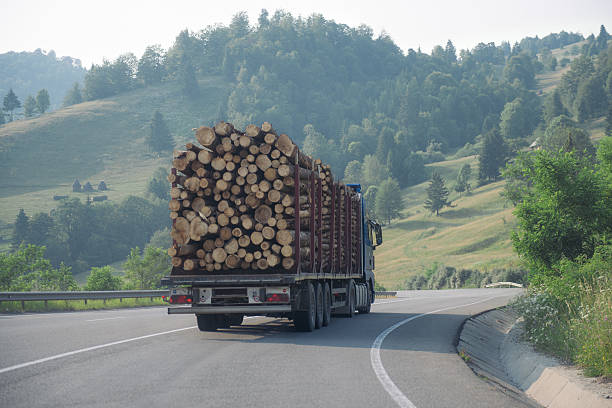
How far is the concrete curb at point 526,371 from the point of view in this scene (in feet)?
25.2

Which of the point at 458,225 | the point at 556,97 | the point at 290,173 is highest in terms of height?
the point at 556,97

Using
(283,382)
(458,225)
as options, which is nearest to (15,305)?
(283,382)

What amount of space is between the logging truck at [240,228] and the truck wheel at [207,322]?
0.07ft

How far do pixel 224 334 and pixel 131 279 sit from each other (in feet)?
97.2

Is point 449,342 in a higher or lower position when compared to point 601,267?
lower

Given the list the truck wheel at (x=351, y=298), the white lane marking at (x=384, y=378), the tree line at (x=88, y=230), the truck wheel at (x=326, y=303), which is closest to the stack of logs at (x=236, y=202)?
the white lane marking at (x=384, y=378)

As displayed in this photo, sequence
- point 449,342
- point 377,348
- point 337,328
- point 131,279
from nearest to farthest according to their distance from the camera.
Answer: point 377,348, point 449,342, point 337,328, point 131,279

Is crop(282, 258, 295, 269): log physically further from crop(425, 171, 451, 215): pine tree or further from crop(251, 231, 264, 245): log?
crop(425, 171, 451, 215): pine tree

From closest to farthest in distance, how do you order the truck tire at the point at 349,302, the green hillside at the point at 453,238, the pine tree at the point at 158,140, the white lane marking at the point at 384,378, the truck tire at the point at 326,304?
the white lane marking at the point at 384,378 → the truck tire at the point at 326,304 → the truck tire at the point at 349,302 → the green hillside at the point at 453,238 → the pine tree at the point at 158,140

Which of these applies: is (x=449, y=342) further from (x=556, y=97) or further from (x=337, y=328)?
(x=556, y=97)

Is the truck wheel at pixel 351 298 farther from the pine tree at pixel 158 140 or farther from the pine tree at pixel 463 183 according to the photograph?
the pine tree at pixel 158 140

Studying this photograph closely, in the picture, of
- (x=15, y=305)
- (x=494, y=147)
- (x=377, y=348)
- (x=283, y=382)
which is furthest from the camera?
(x=494, y=147)

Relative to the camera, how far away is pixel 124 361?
31.1ft

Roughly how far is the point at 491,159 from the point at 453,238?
2079 inches
